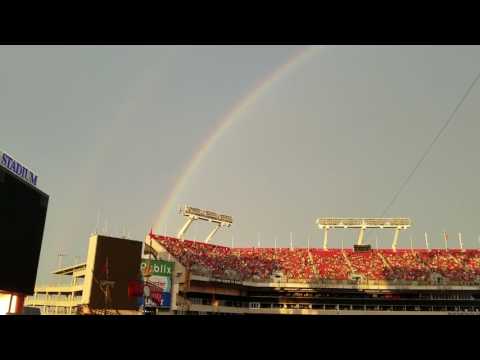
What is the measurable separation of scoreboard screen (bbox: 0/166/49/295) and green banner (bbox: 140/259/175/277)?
66.3 ft

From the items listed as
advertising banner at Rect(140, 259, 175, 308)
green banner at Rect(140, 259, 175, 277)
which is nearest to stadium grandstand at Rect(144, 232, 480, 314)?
green banner at Rect(140, 259, 175, 277)

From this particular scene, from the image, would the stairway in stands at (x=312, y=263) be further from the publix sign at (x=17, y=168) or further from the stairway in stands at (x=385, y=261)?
the publix sign at (x=17, y=168)

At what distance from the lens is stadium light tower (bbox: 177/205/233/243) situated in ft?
213

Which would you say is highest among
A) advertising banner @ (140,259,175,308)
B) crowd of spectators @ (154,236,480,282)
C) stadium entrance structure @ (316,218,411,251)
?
stadium entrance structure @ (316,218,411,251)

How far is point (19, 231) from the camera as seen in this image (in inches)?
1080

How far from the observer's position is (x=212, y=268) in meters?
56.2

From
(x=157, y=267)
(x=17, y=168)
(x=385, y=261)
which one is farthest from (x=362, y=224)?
(x=17, y=168)

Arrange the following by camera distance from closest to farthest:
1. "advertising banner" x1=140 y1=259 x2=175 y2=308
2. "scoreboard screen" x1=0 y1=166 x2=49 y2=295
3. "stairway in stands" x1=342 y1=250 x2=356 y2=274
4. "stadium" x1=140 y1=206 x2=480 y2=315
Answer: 1. "scoreboard screen" x1=0 y1=166 x2=49 y2=295
2. "advertising banner" x1=140 y1=259 x2=175 y2=308
3. "stadium" x1=140 y1=206 x2=480 y2=315
4. "stairway in stands" x1=342 y1=250 x2=356 y2=274

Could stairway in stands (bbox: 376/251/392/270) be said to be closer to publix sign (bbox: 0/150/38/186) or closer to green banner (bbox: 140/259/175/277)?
green banner (bbox: 140/259/175/277)

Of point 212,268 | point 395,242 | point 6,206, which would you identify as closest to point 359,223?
point 395,242

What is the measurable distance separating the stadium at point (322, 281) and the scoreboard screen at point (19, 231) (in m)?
23.3
